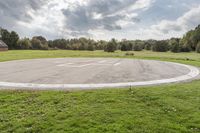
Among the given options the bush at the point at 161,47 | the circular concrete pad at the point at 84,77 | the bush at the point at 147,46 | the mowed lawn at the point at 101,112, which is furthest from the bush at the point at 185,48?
the mowed lawn at the point at 101,112

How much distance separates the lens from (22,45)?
7175cm

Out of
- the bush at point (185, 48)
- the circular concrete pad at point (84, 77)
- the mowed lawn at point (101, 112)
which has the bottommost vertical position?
the circular concrete pad at point (84, 77)

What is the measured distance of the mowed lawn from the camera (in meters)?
4.37

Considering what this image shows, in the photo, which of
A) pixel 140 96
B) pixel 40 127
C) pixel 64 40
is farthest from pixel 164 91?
pixel 64 40

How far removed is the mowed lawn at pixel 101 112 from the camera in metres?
4.37

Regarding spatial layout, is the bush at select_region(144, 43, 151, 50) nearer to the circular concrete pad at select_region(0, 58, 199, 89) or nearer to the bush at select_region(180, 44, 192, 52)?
the bush at select_region(180, 44, 192, 52)

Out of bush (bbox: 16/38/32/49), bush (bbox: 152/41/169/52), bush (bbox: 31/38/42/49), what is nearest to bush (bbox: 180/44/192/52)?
bush (bbox: 152/41/169/52)

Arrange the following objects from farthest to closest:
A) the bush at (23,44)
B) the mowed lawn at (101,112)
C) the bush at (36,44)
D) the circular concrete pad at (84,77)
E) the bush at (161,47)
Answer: the bush at (36,44)
the bush at (161,47)
the bush at (23,44)
the circular concrete pad at (84,77)
the mowed lawn at (101,112)

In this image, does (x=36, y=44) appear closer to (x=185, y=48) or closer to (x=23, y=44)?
(x=23, y=44)

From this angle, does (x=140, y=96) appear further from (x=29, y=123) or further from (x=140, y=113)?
(x=29, y=123)

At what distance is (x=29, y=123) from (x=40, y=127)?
325mm

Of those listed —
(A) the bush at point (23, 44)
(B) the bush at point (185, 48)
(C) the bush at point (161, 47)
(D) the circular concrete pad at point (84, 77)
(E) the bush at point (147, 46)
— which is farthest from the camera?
(E) the bush at point (147, 46)

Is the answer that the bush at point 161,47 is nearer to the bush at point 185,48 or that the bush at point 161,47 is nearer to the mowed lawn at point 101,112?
the bush at point 185,48

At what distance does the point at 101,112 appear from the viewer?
5180mm
